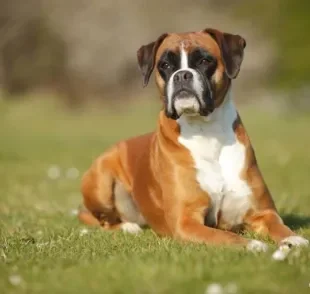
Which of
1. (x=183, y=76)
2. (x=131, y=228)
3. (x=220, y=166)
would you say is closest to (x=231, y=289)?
(x=220, y=166)

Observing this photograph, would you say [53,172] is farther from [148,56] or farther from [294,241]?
[294,241]

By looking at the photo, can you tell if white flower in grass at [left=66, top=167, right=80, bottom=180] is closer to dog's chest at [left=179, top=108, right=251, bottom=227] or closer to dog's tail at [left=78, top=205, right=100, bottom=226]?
dog's tail at [left=78, top=205, right=100, bottom=226]

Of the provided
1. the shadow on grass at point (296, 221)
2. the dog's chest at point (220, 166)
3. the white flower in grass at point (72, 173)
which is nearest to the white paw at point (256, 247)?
the dog's chest at point (220, 166)

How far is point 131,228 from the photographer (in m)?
6.59

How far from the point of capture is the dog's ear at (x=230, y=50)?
5.85 metres

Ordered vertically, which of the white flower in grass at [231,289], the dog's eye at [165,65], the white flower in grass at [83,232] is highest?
the dog's eye at [165,65]

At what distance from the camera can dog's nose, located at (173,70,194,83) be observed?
5711mm

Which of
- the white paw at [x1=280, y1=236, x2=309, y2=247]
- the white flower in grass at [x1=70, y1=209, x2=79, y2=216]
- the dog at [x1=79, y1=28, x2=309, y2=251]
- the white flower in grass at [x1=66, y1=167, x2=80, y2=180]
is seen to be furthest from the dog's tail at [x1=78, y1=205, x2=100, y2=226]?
the white flower in grass at [x1=66, y1=167, x2=80, y2=180]

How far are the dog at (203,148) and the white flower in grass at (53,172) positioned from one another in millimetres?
5646

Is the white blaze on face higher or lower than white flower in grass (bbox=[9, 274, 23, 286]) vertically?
higher

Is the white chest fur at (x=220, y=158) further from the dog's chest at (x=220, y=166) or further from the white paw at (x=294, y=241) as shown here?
the white paw at (x=294, y=241)

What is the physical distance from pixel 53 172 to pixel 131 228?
572cm

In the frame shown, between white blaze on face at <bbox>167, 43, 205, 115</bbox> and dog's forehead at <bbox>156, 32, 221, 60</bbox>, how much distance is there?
0.13 ft

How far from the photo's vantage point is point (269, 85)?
37.6 meters
